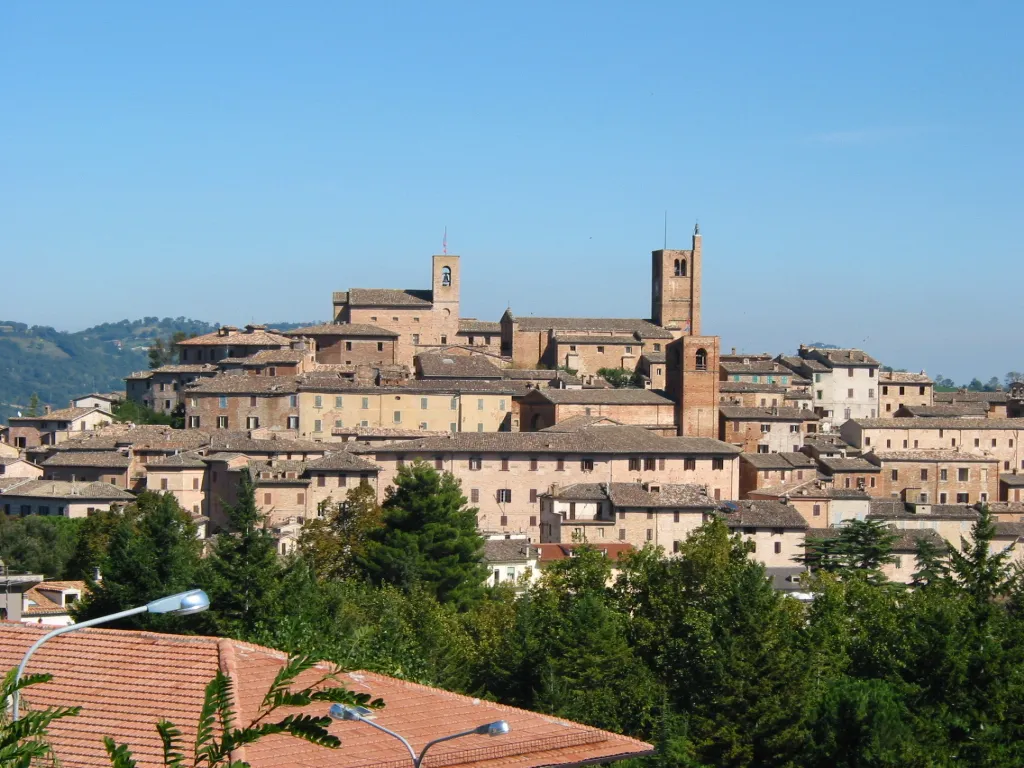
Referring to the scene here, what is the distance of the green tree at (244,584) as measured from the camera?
28.8m

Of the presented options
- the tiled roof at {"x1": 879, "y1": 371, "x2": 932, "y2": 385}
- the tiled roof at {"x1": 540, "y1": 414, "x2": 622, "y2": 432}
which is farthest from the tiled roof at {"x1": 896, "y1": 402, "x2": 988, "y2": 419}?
the tiled roof at {"x1": 540, "y1": 414, "x2": 622, "y2": 432}

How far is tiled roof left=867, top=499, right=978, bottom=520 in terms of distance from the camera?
63844 millimetres

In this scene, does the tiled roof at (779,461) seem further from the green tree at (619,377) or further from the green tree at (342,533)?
the green tree at (342,533)

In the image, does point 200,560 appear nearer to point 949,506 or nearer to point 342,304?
point 949,506

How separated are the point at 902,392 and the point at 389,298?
26.6 meters

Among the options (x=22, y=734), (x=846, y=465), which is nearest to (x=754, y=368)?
(x=846, y=465)

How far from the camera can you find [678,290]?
87.5 meters

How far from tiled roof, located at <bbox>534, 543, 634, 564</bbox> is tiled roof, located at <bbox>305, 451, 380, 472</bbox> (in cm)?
721

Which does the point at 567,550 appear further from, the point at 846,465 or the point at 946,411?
the point at 946,411

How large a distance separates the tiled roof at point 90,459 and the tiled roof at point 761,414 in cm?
2536

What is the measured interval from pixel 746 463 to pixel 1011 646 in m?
36.9

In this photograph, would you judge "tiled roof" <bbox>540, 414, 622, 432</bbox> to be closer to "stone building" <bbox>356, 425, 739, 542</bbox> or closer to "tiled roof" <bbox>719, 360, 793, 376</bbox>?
"stone building" <bbox>356, 425, 739, 542</bbox>

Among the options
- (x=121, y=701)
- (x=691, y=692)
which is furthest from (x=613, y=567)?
(x=121, y=701)

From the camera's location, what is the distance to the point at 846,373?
Answer: 82.0m
